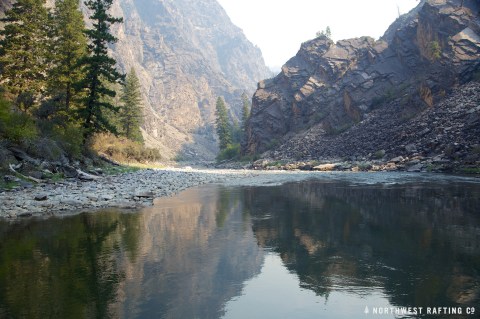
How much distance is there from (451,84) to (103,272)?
196ft

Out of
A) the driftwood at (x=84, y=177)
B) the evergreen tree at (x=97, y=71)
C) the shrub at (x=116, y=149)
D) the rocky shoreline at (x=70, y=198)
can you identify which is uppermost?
the evergreen tree at (x=97, y=71)

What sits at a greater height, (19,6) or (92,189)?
(19,6)

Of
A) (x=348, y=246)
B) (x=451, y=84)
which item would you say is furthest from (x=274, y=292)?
(x=451, y=84)

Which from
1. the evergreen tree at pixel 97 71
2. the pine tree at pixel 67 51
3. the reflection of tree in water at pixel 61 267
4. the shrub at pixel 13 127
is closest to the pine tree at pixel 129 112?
the pine tree at pixel 67 51

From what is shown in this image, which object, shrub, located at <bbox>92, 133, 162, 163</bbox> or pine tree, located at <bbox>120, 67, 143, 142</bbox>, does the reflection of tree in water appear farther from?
pine tree, located at <bbox>120, 67, 143, 142</bbox>

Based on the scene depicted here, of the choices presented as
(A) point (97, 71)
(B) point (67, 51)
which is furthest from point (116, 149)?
(A) point (97, 71)

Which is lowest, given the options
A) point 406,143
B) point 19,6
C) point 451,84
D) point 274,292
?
point 274,292

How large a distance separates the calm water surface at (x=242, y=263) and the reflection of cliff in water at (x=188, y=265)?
4 centimetres

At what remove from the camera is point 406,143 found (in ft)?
160

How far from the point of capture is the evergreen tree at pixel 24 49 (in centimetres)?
3600

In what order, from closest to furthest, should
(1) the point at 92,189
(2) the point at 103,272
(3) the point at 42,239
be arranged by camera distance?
(2) the point at 103,272
(3) the point at 42,239
(1) the point at 92,189

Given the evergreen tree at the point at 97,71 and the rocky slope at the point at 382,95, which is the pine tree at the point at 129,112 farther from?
the evergreen tree at the point at 97,71

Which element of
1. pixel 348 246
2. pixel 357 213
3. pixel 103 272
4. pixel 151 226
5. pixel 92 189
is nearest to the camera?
pixel 103 272

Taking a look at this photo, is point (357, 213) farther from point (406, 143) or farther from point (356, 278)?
point (406, 143)
